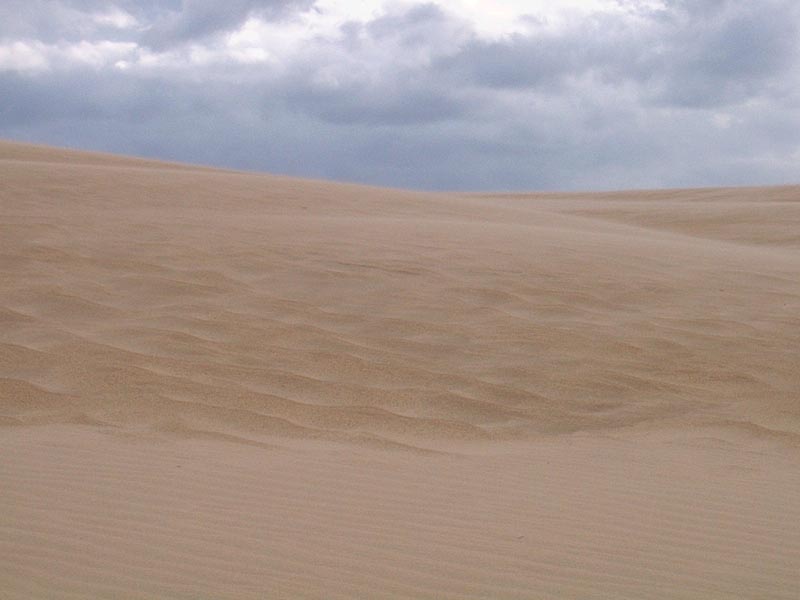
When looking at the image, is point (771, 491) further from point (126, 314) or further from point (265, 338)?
point (126, 314)

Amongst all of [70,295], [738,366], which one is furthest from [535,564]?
[70,295]

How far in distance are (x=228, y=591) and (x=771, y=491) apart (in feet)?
10.2

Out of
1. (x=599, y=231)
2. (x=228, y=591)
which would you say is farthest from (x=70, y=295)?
(x=599, y=231)

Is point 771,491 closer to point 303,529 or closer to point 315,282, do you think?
point 303,529

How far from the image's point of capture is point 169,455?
5469 millimetres

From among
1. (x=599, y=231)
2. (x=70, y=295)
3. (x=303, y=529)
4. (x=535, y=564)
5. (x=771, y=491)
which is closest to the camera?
(x=535, y=564)

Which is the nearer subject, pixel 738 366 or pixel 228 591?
pixel 228 591

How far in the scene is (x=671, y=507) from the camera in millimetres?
4863

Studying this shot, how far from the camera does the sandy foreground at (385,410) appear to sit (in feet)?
13.1

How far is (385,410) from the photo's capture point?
6.48 m

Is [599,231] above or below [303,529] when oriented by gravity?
above

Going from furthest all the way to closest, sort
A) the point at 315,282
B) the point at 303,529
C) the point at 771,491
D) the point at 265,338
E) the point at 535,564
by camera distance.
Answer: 1. the point at 315,282
2. the point at 265,338
3. the point at 771,491
4. the point at 303,529
5. the point at 535,564

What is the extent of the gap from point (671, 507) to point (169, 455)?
2763 millimetres

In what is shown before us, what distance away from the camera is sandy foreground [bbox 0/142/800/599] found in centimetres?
401
